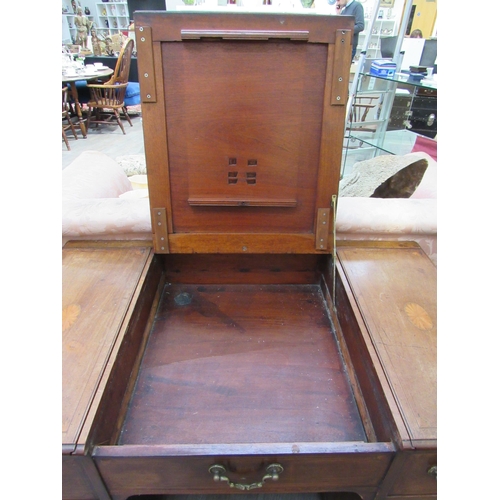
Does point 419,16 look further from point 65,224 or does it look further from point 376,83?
point 65,224

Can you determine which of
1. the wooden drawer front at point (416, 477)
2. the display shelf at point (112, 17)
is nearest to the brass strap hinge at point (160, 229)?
the wooden drawer front at point (416, 477)

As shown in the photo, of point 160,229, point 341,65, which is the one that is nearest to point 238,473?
point 160,229

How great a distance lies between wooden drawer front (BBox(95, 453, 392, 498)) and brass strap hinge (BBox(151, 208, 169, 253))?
19.3 inches

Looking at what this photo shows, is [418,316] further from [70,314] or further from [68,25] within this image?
[68,25]

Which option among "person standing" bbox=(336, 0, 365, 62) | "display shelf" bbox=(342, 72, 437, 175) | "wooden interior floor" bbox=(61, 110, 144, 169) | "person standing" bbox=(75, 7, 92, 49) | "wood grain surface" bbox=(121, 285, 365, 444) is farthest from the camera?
"person standing" bbox=(75, 7, 92, 49)

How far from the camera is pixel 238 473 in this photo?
57 centimetres

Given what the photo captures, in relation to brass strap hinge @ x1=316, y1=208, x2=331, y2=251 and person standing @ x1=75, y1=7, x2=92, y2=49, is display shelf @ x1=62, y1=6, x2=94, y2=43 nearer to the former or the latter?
person standing @ x1=75, y1=7, x2=92, y2=49

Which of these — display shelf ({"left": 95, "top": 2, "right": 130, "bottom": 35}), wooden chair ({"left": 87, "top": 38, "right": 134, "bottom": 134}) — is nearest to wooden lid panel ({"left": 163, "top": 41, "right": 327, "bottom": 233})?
wooden chair ({"left": 87, "top": 38, "right": 134, "bottom": 134})

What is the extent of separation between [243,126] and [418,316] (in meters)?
0.55

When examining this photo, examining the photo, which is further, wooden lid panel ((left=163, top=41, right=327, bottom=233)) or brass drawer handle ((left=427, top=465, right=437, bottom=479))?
wooden lid panel ((left=163, top=41, right=327, bottom=233))

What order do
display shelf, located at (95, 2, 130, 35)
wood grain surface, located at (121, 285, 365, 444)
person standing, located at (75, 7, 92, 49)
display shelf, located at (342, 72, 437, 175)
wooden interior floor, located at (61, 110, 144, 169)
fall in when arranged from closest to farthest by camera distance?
wood grain surface, located at (121, 285, 365, 444) → display shelf, located at (342, 72, 437, 175) → wooden interior floor, located at (61, 110, 144, 169) → person standing, located at (75, 7, 92, 49) → display shelf, located at (95, 2, 130, 35)

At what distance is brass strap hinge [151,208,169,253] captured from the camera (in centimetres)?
88

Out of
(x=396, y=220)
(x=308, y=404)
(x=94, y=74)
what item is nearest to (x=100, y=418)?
(x=308, y=404)

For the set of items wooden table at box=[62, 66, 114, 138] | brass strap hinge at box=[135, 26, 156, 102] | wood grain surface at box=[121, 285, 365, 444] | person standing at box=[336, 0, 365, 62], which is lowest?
wood grain surface at box=[121, 285, 365, 444]
